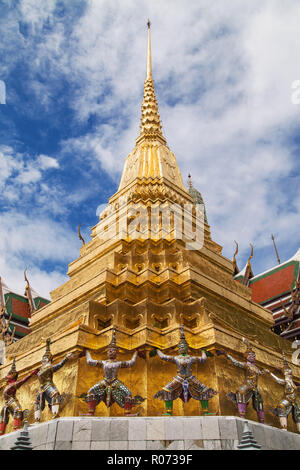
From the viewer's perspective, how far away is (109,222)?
18.4m

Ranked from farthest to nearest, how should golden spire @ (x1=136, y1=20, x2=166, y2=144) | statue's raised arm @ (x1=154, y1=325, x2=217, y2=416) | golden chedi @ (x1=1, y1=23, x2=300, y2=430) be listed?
golden spire @ (x1=136, y1=20, x2=166, y2=144) → golden chedi @ (x1=1, y1=23, x2=300, y2=430) → statue's raised arm @ (x1=154, y1=325, x2=217, y2=416)

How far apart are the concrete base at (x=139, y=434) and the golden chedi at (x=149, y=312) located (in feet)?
7.80

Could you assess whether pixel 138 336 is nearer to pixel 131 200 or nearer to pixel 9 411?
pixel 9 411

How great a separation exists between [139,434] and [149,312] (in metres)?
5.08

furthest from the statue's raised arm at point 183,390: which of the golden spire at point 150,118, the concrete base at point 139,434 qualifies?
the golden spire at point 150,118

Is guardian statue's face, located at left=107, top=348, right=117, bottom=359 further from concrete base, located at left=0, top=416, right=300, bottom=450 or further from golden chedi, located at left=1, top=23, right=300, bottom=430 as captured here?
concrete base, located at left=0, top=416, right=300, bottom=450

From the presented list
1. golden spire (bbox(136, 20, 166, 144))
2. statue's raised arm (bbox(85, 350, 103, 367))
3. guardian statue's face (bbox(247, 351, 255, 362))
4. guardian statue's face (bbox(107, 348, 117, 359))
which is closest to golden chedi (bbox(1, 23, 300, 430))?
statue's raised arm (bbox(85, 350, 103, 367))

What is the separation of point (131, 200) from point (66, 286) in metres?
4.77

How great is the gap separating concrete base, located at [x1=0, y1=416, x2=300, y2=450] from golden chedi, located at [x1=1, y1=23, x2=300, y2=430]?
7.80 feet

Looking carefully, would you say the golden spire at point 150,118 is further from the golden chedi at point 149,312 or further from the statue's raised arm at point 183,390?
the statue's raised arm at point 183,390

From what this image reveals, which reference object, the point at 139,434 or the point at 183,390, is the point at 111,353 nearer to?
the point at 183,390

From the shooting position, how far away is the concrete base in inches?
275

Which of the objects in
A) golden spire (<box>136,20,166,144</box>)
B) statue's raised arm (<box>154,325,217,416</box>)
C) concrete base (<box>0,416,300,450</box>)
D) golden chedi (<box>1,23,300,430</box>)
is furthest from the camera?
golden spire (<box>136,20,166,144</box>)

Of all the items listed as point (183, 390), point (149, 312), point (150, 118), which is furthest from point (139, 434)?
point (150, 118)
